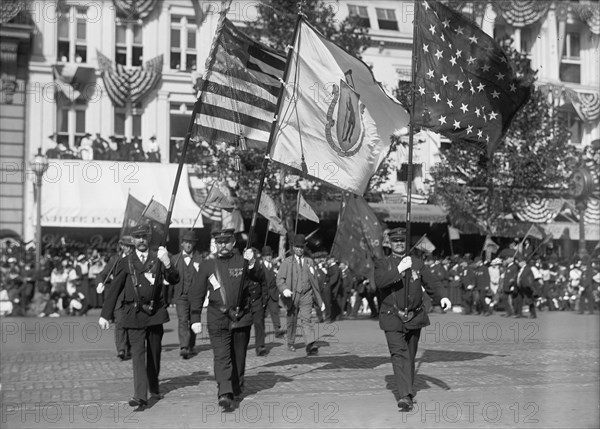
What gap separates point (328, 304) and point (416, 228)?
35.4 ft

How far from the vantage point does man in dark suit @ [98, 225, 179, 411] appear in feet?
30.0

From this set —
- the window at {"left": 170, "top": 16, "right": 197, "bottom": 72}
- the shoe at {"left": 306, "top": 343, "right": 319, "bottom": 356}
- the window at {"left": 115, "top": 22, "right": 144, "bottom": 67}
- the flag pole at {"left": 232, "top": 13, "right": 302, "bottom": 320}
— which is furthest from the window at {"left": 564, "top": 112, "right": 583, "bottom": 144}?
the flag pole at {"left": 232, "top": 13, "right": 302, "bottom": 320}

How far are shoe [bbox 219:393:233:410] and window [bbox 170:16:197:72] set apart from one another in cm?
2330

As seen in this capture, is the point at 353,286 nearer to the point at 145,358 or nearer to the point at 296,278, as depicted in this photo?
the point at 296,278

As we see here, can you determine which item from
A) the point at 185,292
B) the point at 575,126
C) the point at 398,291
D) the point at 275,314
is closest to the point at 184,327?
the point at 185,292

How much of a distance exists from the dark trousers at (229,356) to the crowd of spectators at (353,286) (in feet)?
38.1

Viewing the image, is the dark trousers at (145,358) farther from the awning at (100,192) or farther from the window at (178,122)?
the window at (178,122)

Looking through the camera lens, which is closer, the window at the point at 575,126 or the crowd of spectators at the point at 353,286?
the crowd of spectators at the point at 353,286

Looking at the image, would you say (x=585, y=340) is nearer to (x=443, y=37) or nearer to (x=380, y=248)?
(x=380, y=248)

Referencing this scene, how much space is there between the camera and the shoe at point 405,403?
870 cm

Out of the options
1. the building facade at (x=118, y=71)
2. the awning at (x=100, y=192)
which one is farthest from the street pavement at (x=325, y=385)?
the building facade at (x=118, y=71)

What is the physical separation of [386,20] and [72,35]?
1189 centimetres

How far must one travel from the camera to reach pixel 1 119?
2861 cm

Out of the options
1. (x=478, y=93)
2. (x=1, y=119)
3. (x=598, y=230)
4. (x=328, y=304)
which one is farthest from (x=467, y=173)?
(x=478, y=93)
